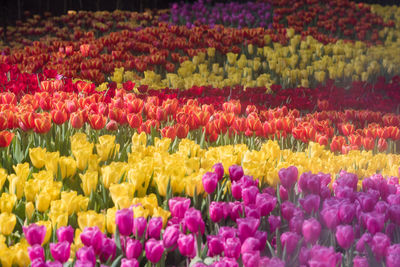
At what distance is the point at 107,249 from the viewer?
6.43ft

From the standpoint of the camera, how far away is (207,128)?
374 centimetres

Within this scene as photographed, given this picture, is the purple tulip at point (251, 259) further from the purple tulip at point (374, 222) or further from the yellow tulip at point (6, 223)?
the yellow tulip at point (6, 223)

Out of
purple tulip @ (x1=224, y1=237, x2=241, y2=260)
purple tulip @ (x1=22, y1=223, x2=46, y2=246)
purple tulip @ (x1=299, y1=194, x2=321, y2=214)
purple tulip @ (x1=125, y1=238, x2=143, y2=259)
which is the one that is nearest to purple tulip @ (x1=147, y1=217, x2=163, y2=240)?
purple tulip @ (x1=125, y1=238, x2=143, y2=259)

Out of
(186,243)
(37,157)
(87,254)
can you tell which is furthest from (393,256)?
(37,157)

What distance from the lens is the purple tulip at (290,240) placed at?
80.9 inches

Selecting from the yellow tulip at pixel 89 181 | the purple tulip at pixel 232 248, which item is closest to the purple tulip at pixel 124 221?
Answer: the purple tulip at pixel 232 248

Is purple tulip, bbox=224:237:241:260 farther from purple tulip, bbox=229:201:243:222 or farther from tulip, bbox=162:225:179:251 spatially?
→ purple tulip, bbox=229:201:243:222

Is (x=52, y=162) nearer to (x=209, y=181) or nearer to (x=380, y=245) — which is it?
(x=209, y=181)

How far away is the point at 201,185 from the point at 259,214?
0.38 meters

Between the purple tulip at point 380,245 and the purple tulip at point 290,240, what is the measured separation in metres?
0.29

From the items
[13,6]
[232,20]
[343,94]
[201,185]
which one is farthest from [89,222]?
[13,6]

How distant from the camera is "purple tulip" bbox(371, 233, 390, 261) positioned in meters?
2.05

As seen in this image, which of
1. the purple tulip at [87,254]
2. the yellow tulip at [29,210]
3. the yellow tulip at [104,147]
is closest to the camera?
the purple tulip at [87,254]

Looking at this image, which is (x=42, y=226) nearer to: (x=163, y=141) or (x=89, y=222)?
(x=89, y=222)
